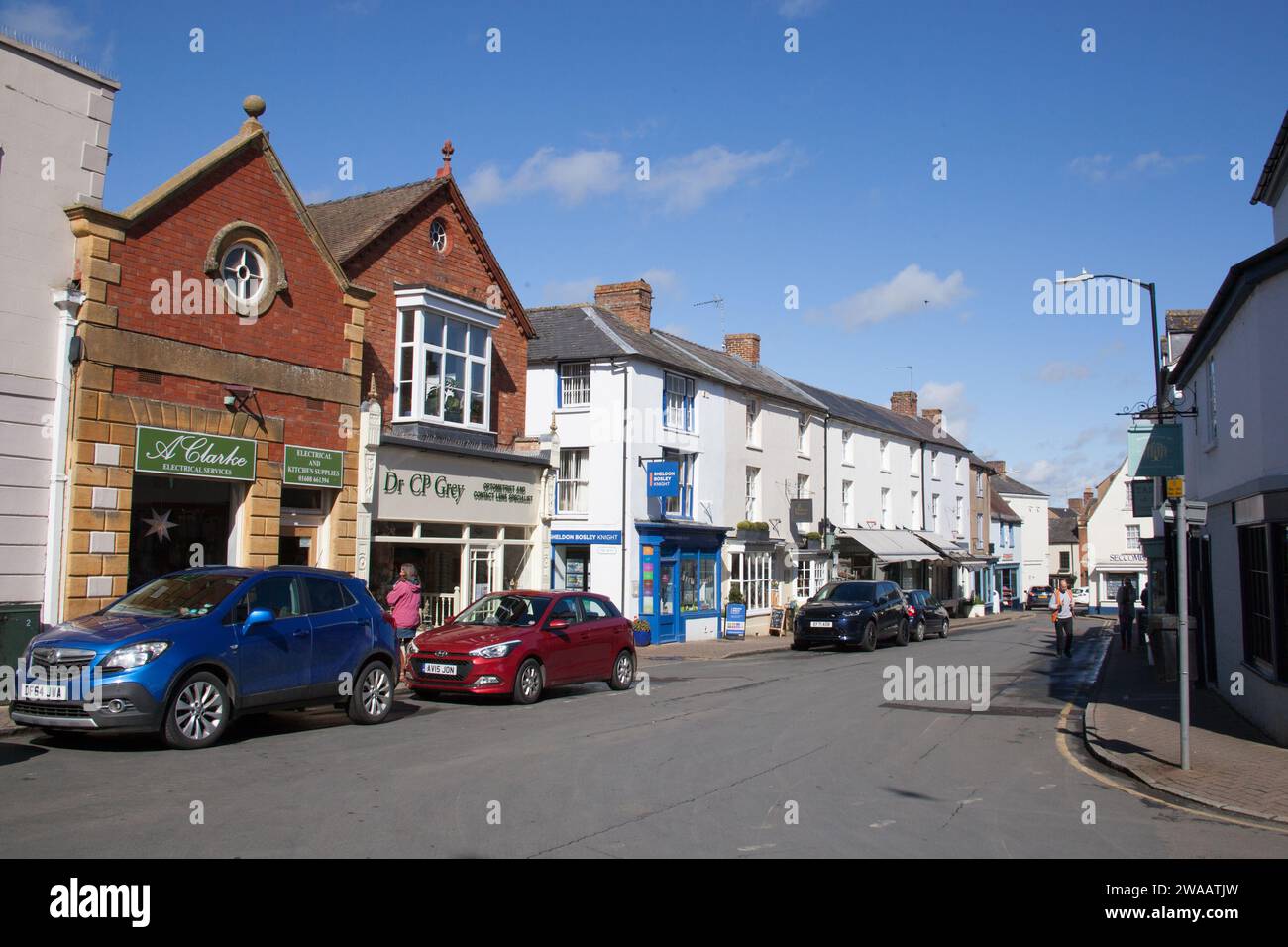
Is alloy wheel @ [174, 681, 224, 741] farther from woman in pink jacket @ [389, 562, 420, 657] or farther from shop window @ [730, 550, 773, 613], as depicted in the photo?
shop window @ [730, 550, 773, 613]

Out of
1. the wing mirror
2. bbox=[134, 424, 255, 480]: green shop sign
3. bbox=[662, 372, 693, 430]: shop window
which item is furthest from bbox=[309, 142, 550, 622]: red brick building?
the wing mirror

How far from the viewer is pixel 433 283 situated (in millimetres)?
21234

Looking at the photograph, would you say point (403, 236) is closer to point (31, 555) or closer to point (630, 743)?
point (31, 555)

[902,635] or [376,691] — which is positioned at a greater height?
[376,691]

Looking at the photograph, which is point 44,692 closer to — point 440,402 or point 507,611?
point 507,611

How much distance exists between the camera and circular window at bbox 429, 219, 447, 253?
70.1 ft

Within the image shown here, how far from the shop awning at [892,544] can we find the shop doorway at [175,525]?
86.3 ft

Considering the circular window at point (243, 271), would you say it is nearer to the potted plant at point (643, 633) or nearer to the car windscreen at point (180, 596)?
the car windscreen at point (180, 596)

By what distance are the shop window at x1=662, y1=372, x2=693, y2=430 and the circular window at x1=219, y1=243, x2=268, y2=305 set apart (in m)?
13.5

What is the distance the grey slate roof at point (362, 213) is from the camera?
63.9 feet

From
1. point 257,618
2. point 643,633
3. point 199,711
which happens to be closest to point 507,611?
point 257,618

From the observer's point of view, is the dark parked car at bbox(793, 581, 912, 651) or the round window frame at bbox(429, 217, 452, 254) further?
the dark parked car at bbox(793, 581, 912, 651)

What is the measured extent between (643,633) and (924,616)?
9.31 meters
